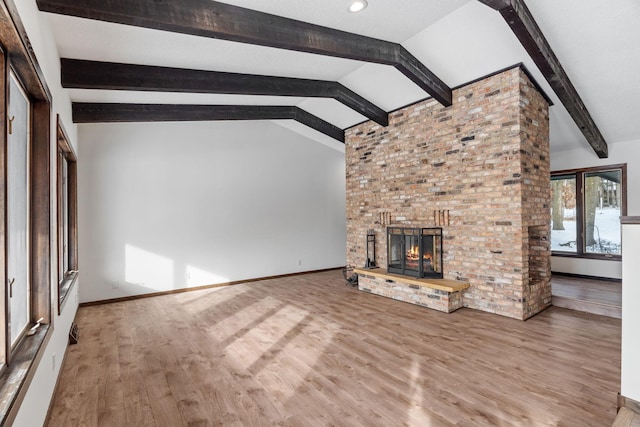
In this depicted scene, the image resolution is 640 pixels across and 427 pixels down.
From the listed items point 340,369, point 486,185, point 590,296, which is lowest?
point 340,369

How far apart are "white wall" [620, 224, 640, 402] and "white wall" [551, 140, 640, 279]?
14.9ft

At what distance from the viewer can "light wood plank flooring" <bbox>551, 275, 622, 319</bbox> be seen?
14.3 feet

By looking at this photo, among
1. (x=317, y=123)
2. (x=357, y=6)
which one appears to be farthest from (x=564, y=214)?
(x=357, y=6)

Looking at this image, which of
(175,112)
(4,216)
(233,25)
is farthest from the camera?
(175,112)

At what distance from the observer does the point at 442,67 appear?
4496 millimetres

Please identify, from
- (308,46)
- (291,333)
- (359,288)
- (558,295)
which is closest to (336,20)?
(308,46)

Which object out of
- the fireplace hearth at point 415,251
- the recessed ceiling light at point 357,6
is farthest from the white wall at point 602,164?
the recessed ceiling light at point 357,6

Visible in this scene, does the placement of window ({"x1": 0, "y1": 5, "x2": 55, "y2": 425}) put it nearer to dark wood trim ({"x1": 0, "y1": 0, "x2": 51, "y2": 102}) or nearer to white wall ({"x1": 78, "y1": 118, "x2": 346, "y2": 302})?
dark wood trim ({"x1": 0, "y1": 0, "x2": 51, "y2": 102})

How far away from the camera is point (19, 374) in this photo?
5.56 feet

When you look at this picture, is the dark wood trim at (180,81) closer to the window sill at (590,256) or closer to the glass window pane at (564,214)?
the glass window pane at (564,214)

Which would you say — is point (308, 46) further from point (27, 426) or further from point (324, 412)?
point (27, 426)

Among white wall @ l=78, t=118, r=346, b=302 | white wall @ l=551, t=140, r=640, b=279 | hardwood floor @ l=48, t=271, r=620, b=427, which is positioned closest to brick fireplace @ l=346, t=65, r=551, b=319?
hardwood floor @ l=48, t=271, r=620, b=427

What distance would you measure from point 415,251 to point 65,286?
4749 millimetres

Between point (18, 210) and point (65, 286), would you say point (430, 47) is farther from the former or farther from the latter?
point (65, 286)
